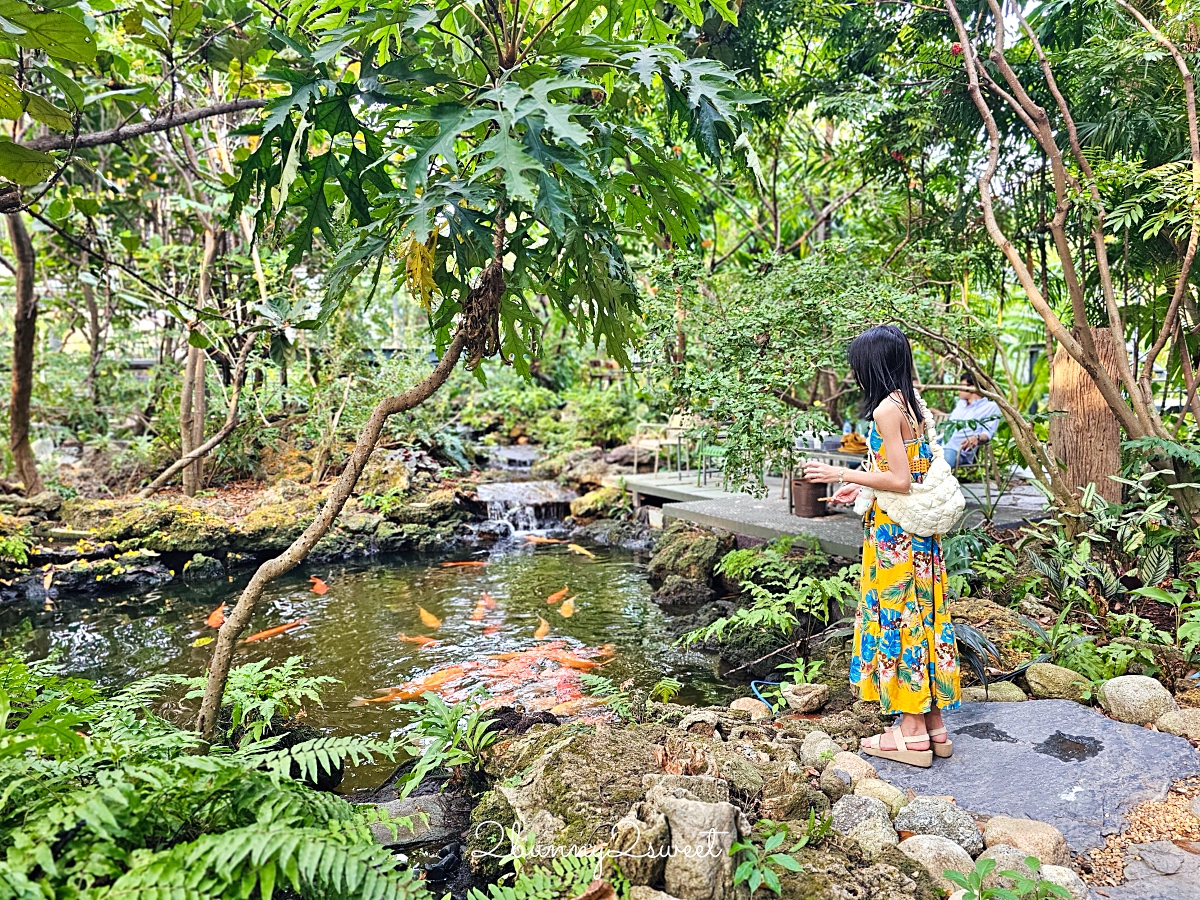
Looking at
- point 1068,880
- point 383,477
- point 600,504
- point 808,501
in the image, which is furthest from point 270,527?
point 1068,880

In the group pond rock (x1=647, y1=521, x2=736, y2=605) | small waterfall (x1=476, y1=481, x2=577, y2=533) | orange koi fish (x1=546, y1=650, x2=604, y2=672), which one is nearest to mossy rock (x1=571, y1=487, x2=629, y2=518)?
small waterfall (x1=476, y1=481, x2=577, y2=533)

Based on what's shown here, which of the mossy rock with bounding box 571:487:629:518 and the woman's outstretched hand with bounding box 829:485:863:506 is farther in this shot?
the mossy rock with bounding box 571:487:629:518

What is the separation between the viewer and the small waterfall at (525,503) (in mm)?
11406

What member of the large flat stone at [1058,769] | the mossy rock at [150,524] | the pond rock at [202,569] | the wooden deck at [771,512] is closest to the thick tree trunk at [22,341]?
the mossy rock at [150,524]

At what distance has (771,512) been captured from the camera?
7.70 meters

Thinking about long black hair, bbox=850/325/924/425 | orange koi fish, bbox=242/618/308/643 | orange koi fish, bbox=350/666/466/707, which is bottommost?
orange koi fish, bbox=350/666/466/707

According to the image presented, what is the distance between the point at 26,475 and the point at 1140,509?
10.7 meters

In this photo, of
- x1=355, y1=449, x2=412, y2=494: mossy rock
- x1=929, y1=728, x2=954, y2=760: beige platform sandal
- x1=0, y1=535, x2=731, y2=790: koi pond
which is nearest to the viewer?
x1=929, y1=728, x2=954, y2=760: beige platform sandal

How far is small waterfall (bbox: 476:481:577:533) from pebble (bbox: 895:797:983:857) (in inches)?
348

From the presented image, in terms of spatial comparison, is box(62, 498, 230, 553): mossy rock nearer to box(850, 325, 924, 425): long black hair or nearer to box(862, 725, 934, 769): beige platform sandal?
box(862, 725, 934, 769): beige platform sandal

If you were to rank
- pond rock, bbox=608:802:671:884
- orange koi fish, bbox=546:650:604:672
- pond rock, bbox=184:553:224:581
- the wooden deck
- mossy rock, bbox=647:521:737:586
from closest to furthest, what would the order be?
pond rock, bbox=608:802:671:884, orange koi fish, bbox=546:650:604:672, the wooden deck, mossy rock, bbox=647:521:737:586, pond rock, bbox=184:553:224:581

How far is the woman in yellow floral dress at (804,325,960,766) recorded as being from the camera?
2930 millimetres

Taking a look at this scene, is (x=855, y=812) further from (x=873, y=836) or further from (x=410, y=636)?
(x=410, y=636)

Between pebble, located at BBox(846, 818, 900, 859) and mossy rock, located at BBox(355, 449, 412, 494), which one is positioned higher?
mossy rock, located at BBox(355, 449, 412, 494)
